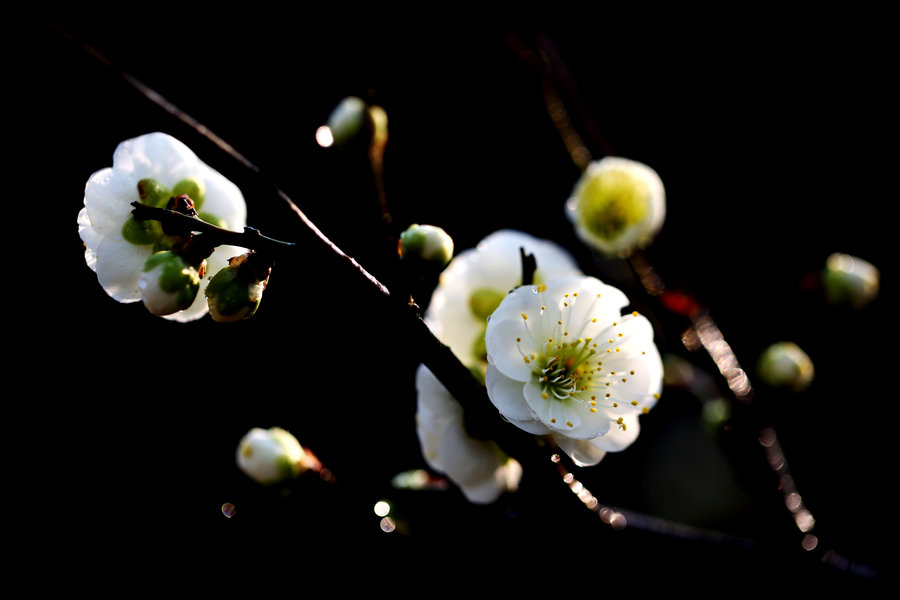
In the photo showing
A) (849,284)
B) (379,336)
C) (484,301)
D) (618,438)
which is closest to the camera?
(618,438)

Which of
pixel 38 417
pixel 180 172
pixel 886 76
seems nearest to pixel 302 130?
pixel 180 172

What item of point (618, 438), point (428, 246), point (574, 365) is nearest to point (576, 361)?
point (574, 365)

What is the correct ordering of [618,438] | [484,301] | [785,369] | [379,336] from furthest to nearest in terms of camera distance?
[785,369], [379,336], [484,301], [618,438]

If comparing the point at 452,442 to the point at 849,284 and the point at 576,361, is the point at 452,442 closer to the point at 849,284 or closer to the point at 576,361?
the point at 576,361

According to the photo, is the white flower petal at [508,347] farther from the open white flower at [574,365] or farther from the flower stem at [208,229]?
the flower stem at [208,229]

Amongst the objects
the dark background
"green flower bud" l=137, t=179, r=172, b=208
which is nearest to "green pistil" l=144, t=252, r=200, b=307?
"green flower bud" l=137, t=179, r=172, b=208

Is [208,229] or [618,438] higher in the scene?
[208,229]

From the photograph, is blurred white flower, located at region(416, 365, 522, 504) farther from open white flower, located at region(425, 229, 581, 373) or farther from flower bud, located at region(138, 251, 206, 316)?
flower bud, located at region(138, 251, 206, 316)
